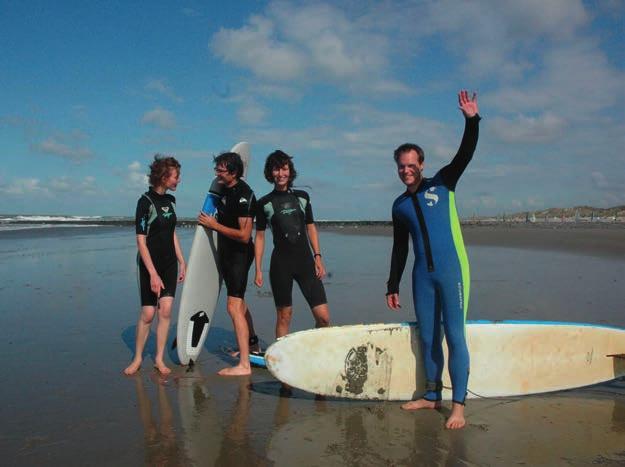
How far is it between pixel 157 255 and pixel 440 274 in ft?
7.71

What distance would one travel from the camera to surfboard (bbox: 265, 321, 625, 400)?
341cm

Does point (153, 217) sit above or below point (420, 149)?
below

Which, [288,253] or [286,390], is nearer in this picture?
[286,390]

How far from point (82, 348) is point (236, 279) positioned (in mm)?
1664

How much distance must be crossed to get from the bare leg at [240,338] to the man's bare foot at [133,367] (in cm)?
65

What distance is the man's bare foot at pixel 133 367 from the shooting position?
4004mm

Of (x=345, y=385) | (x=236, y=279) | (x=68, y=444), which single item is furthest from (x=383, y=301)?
(x=68, y=444)

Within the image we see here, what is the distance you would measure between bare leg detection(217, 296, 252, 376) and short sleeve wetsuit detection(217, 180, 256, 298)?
82 millimetres

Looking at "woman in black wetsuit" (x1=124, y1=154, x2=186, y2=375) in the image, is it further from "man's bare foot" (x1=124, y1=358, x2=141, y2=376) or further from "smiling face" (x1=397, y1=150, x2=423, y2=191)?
"smiling face" (x1=397, y1=150, x2=423, y2=191)

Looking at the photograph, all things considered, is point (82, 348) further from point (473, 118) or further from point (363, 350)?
point (473, 118)

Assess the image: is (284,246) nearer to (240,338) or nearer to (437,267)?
(240,338)

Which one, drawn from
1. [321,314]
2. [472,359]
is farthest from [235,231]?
[472,359]

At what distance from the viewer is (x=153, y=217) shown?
420cm

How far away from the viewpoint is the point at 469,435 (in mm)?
2893
